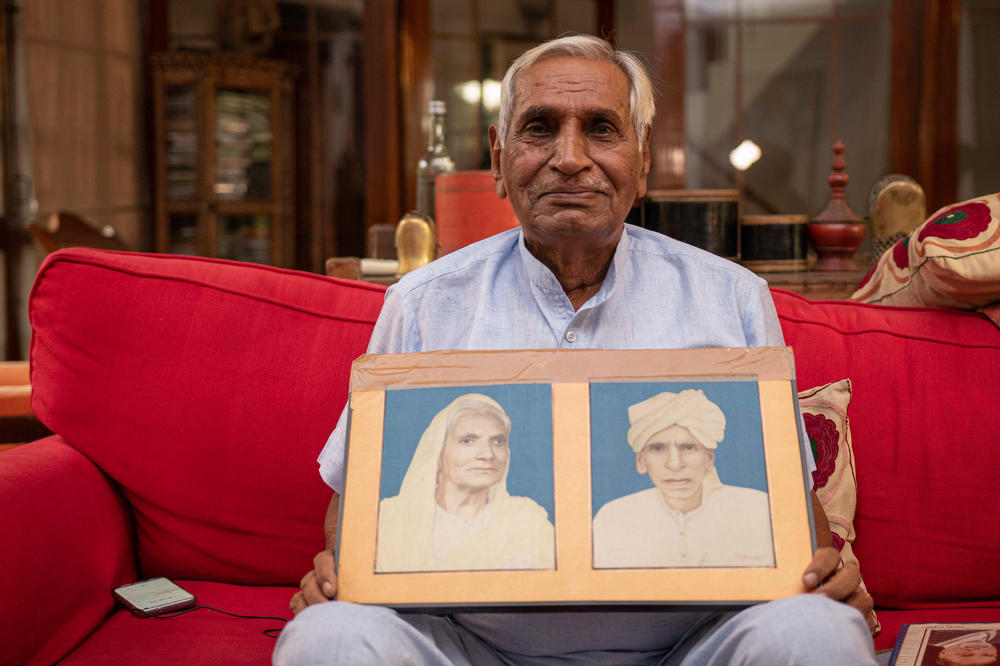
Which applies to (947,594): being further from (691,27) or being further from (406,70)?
(406,70)

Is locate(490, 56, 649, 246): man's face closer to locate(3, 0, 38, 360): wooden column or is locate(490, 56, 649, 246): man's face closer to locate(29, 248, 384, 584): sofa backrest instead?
locate(29, 248, 384, 584): sofa backrest

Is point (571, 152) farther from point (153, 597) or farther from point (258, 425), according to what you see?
point (153, 597)

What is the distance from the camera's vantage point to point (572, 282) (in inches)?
49.3

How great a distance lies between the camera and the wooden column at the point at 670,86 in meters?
4.05

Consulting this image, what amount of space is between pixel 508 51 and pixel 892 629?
390 cm

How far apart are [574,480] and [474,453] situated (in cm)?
11

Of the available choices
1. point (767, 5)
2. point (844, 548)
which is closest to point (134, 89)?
point (767, 5)

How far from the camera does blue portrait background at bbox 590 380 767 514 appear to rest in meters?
0.94


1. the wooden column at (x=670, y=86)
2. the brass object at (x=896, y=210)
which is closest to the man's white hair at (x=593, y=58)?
the brass object at (x=896, y=210)

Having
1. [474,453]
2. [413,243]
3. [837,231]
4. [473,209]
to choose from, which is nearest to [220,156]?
[413,243]

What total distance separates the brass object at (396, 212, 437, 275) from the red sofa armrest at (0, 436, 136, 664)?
71 centimetres

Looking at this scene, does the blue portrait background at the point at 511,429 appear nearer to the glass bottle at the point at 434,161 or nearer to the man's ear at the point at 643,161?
the man's ear at the point at 643,161

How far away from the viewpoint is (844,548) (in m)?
1.32

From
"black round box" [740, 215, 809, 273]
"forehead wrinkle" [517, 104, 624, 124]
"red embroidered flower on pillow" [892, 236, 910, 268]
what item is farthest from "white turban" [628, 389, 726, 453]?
"black round box" [740, 215, 809, 273]
